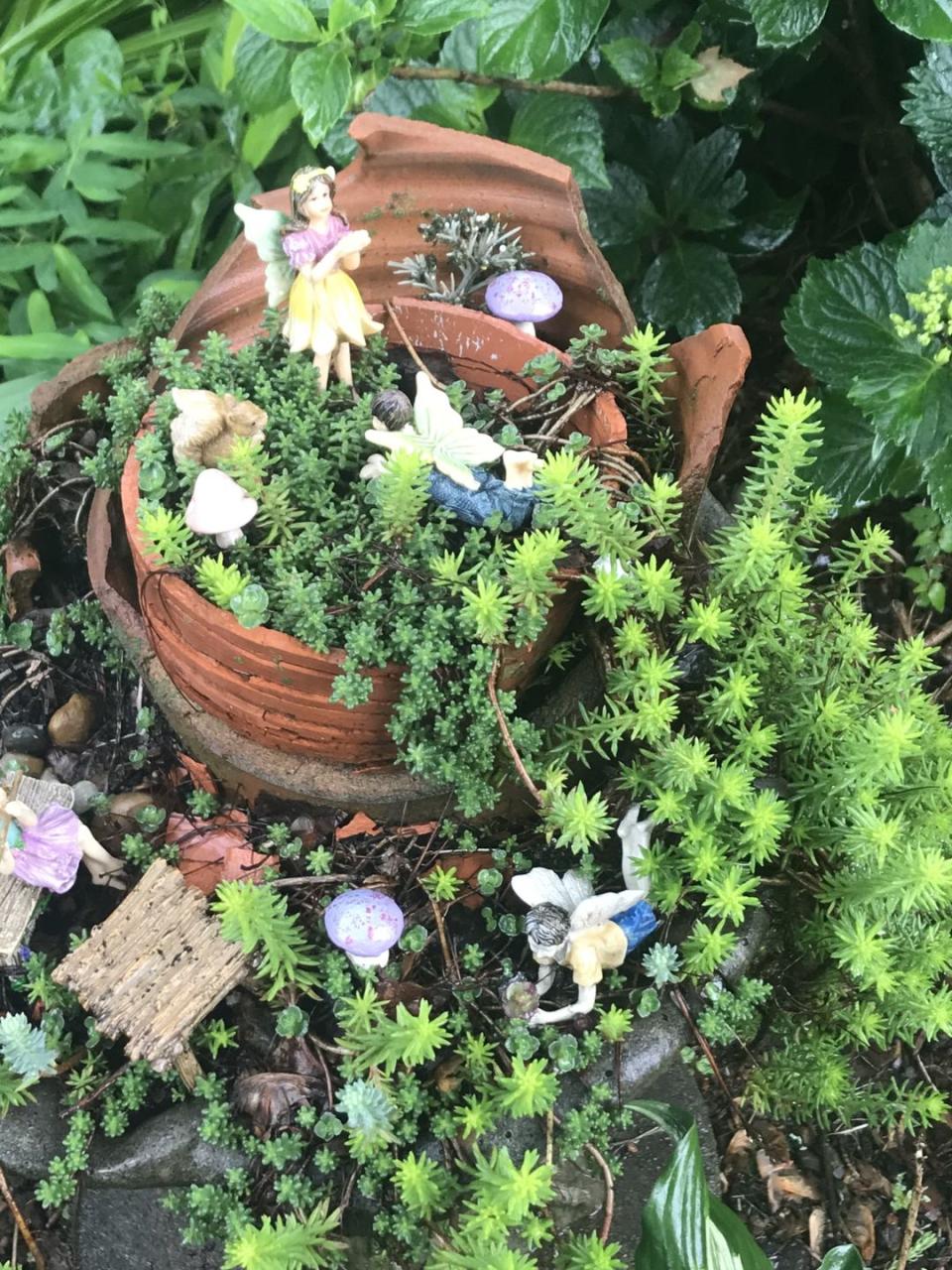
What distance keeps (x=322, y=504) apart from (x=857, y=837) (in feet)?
2.02

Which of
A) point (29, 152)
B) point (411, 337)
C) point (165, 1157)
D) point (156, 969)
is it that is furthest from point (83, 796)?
point (29, 152)

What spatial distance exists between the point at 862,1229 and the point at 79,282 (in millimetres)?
1873

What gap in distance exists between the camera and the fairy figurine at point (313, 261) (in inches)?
41.1

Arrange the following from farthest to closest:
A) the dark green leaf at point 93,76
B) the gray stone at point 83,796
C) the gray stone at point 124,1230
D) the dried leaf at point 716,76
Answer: the dark green leaf at point 93,76 → the dried leaf at point 716,76 → the gray stone at point 83,796 → the gray stone at point 124,1230

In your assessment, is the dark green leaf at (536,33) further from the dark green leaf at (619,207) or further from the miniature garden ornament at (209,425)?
the miniature garden ornament at (209,425)

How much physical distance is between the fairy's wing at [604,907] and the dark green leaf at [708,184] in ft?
3.81

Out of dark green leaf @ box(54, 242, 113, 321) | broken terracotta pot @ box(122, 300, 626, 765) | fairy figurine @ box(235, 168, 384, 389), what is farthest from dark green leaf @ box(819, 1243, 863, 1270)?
dark green leaf @ box(54, 242, 113, 321)

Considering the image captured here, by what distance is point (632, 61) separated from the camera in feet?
4.80

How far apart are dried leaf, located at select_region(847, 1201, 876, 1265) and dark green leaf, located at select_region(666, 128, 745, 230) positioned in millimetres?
1477

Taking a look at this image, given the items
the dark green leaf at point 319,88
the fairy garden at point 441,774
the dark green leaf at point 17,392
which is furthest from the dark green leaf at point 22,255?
the dark green leaf at point 319,88

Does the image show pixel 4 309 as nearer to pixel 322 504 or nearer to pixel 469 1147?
pixel 322 504

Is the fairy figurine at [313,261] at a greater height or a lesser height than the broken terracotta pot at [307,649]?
greater

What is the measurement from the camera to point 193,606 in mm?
1000

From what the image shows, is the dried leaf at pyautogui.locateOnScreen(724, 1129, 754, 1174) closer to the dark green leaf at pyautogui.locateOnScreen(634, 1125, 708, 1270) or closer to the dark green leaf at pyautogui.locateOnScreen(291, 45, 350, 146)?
the dark green leaf at pyautogui.locateOnScreen(634, 1125, 708, 1270)
